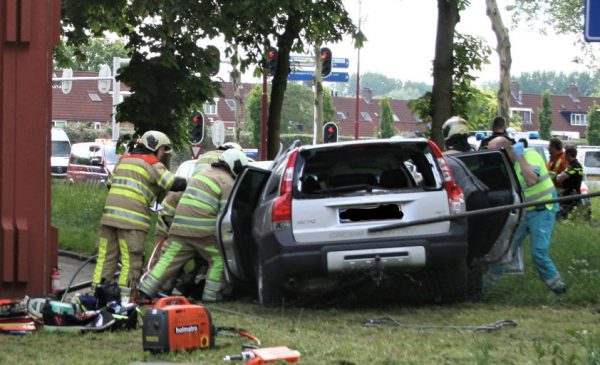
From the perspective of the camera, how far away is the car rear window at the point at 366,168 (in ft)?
39.2

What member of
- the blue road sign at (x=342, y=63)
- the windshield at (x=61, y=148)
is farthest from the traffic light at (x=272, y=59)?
the windshield at (x=61, y=148)

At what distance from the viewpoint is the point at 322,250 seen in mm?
11523

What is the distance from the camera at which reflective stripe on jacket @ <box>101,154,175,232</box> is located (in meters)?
12.7

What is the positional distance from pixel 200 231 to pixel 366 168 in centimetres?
181

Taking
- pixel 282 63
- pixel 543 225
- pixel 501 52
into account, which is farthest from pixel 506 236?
pixel 501 52

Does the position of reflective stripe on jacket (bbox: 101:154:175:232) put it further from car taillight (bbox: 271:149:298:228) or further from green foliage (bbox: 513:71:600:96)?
green foliage (bbox: 513:71:600:96)

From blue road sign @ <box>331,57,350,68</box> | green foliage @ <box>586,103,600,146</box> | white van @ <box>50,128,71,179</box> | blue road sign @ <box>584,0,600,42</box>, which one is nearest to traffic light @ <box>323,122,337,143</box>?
blue road sign @ <box>331,57,350,68</box>

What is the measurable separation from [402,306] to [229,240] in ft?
5.84

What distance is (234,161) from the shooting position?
534 inches

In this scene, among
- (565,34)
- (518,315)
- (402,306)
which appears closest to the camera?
(518,315)

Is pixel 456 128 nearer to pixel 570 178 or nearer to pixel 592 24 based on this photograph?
pixel 592 24

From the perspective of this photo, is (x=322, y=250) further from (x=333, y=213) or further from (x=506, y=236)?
(x=506, y=236)

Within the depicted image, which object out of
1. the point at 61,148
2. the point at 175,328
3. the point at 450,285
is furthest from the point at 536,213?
the point at 61,148

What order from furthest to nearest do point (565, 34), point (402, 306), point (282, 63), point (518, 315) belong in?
point (565, 34)
point (282, 63)
point (402, 306)
point (518, 315)
